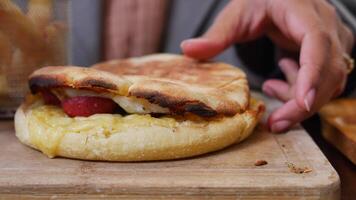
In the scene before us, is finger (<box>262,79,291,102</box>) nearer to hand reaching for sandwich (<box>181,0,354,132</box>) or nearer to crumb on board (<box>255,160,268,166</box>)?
hand reaching for sandwich (<box>181,0,354,132</box>)

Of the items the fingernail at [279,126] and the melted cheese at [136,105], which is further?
the fingernail at [279,126]

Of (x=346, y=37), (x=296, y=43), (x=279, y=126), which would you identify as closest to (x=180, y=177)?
(x=279, y=126)

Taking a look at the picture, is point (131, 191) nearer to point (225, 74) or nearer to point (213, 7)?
point (225, 74)

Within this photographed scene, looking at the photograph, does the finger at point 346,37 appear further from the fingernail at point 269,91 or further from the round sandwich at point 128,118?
the round sandwich at point 128,118

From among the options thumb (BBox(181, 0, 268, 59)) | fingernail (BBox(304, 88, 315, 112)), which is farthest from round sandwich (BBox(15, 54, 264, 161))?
thumb (BBox(181, 0, 268, 59))

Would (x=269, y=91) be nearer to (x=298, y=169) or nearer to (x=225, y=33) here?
(x=225, y=33)

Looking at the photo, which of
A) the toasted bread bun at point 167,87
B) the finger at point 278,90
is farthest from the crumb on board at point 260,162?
the finger at point 278,90
